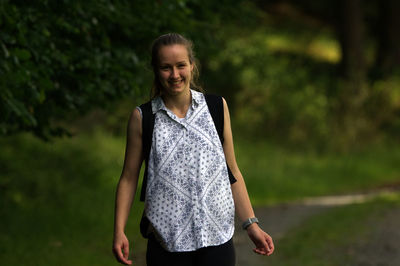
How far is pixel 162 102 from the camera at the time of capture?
3492 millimetres

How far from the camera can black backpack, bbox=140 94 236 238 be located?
3439mm

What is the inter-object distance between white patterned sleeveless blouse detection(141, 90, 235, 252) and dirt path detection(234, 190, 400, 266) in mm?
4260

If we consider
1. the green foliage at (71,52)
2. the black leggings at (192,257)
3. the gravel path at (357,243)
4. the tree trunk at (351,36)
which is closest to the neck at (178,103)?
the black leggings at (192,257)

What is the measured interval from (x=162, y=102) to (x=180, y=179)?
369mm

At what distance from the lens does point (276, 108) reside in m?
21.0

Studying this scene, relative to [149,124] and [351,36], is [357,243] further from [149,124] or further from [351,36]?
[351,36]

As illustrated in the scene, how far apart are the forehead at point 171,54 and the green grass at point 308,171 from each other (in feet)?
34.2

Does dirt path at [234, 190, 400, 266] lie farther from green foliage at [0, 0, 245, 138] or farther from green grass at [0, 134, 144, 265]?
green foliage at [0, 0, 245, 138]

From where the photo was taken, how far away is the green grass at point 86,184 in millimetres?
8273

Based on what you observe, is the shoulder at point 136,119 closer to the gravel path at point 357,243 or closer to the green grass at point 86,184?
the green grass at point 86,184

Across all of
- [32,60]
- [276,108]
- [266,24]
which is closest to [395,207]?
[32,60]

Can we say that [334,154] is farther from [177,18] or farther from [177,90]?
[177,90]

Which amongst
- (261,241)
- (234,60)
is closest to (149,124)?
(261,241)

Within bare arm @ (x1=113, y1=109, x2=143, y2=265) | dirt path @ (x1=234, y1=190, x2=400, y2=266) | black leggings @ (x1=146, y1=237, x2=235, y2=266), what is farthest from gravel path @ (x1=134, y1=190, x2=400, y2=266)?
bare arm @ (x1=113, y1=109, x2=143, y2=265)
